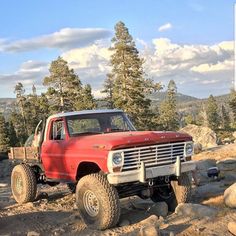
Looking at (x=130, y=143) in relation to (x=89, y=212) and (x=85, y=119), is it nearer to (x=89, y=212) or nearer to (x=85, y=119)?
(x=89, y=212)

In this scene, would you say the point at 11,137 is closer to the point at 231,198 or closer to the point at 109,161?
the point at 231,198

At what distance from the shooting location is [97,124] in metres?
11.2

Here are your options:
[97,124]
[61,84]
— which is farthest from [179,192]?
[61,84]

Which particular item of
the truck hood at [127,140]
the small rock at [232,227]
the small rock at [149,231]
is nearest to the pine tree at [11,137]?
the truck hood at [127,140]

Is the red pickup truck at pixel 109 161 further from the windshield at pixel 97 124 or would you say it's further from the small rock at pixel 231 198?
the small rock at pixel 231 198

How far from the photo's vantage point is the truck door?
35.9 ft

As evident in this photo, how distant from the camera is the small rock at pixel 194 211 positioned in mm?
9231

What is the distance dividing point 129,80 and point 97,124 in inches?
1671

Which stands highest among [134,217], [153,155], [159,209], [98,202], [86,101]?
[86,101]

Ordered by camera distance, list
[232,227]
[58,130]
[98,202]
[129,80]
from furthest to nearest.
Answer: [129,80], [58,130], [98,202], [232,227]

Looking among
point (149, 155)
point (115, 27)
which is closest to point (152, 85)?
point (115, 27)

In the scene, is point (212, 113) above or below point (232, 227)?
above

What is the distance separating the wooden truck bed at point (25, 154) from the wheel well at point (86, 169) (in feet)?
7.22

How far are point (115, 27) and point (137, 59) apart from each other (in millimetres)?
4869
